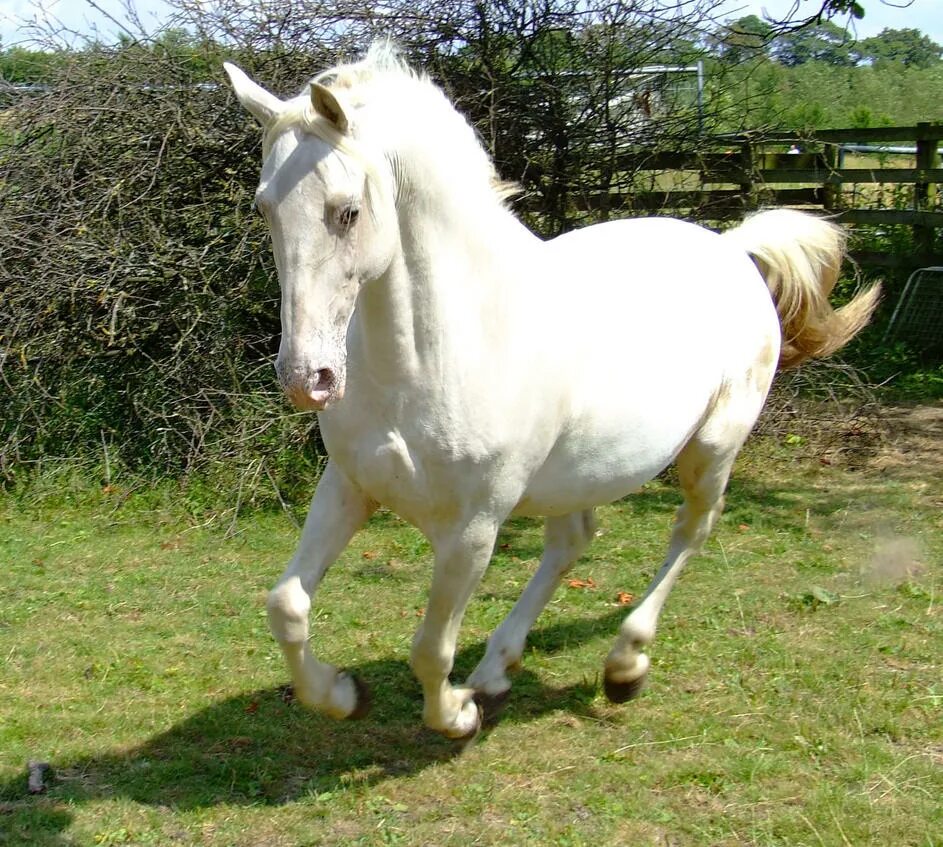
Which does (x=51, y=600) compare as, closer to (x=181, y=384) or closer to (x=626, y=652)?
(x=181, y=384)

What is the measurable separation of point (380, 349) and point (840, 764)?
6.54 feet

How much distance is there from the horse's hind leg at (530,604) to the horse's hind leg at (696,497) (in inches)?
13.5

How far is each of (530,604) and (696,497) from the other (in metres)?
0.80

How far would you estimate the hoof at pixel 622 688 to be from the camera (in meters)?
3.86

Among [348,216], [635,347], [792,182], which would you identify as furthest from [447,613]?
[792,182]

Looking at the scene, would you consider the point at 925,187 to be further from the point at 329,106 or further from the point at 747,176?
the point at 329,106

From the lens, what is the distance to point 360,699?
3.38 meters

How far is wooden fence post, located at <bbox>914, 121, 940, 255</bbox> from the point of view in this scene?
9867 millimetres

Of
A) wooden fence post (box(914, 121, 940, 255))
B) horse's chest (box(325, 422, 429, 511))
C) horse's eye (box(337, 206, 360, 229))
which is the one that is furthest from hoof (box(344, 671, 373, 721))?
wooden fence post (box(914, 121, 940, 255))

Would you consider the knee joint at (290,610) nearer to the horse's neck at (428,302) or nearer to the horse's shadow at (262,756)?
the horse's shadow at (262,756)

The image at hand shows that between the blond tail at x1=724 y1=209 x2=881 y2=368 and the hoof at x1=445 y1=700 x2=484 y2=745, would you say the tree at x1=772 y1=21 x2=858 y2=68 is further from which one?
the hoof at x1=445 y1=700 x2=484 y2=745

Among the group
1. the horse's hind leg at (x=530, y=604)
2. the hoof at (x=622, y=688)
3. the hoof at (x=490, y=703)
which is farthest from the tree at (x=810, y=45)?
the hoof at (x=490, y=703)

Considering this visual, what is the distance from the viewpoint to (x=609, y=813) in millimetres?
3178

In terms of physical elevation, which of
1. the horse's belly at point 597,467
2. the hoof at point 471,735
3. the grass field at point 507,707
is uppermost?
the horse's belly at point 597,467
